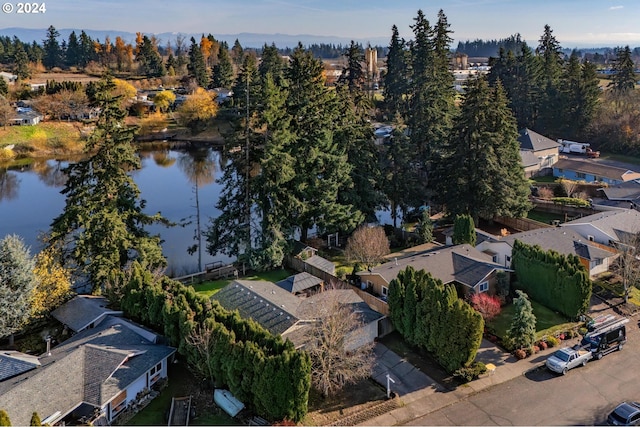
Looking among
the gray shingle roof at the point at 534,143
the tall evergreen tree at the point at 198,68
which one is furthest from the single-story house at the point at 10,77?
the gray shingle roof at the point at 534,143

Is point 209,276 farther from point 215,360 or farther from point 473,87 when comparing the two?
point 473,87

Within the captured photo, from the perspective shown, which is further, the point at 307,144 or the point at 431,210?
the point at 431,210

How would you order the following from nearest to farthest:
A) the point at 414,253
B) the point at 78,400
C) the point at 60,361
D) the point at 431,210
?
the point at 78,400 < the point at 60,361 < the point at 414,253 < the point at 431,210

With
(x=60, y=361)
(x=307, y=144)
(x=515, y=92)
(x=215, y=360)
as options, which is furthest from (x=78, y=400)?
(x=515, y=92)

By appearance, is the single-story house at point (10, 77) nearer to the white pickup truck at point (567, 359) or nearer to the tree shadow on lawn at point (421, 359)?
the tree shadow on lawn at point (421, 359)

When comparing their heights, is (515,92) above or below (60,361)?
above

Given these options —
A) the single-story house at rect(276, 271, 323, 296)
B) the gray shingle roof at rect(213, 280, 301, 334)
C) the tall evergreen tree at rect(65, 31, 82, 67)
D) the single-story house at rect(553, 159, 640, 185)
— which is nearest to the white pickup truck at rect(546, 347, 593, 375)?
the gray shingle roof at rect(213, 280, 301, 334)
